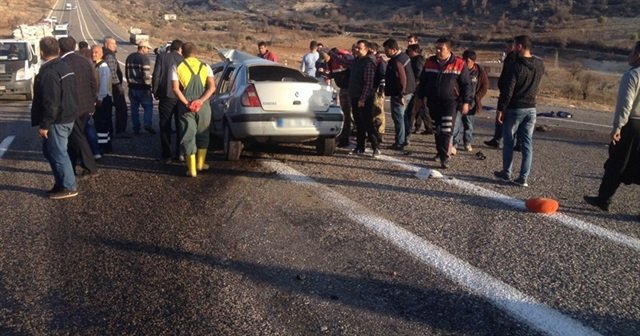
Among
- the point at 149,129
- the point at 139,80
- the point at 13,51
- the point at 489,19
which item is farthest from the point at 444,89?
the point at 489,19

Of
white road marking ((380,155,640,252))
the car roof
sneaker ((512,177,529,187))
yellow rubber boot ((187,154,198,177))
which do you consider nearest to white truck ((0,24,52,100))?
the car roof

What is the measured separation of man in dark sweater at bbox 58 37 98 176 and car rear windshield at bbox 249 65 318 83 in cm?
234

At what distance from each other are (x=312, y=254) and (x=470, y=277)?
4.36 feet

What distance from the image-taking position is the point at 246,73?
8.92 m

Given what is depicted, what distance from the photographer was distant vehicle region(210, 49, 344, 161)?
28.2 ft

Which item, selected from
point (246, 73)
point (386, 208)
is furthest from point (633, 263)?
point (246, 73)

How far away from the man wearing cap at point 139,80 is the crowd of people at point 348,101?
2 centimetres

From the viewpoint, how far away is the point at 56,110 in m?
6.91

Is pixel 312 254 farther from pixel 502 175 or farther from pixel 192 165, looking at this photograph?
pixel 502 175

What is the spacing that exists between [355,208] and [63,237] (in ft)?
9.61

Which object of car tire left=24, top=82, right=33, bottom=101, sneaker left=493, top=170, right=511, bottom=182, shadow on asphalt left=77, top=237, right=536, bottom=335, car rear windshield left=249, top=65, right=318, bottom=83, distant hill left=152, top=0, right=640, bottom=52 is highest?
distant hill left=152, top=0, right=640, bottom=52

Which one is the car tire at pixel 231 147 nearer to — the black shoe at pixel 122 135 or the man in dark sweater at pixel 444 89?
the man in dark sweater at pixel 444 89

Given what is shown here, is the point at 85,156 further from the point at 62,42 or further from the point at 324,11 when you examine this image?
the point at 324,11

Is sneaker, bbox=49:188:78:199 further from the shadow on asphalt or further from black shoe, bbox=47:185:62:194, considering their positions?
the shadow on asphalt
